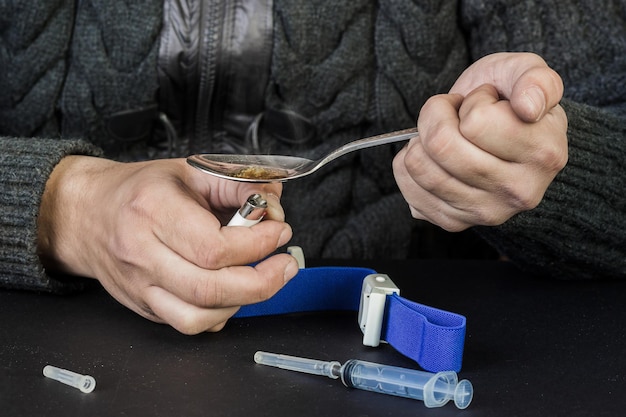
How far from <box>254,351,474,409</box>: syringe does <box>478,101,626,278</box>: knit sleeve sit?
0.30m

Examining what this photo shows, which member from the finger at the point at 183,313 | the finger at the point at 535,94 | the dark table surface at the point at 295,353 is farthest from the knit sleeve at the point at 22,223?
the finger at the point at 535,94

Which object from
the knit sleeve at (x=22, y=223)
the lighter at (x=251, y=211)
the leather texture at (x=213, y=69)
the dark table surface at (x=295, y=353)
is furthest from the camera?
the leather texture at (x=213, y=69)

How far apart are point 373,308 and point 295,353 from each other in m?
0.08

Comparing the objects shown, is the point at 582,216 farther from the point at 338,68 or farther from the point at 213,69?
the point at 213,69

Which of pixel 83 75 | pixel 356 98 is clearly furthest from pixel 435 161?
pixel 83 75

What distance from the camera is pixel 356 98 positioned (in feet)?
3.64

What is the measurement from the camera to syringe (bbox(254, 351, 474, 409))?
0.59m

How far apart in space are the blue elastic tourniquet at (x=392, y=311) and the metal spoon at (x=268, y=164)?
0.32 feet

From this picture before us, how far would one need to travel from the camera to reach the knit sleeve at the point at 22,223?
0.79m

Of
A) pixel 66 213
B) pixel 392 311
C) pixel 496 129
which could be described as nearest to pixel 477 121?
pixel 496 129

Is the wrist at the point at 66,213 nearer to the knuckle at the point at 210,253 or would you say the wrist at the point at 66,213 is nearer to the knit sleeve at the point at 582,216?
the knuckle at the point at 210,253

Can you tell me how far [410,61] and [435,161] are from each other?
1.56 feet

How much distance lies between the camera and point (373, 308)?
708 millimetres

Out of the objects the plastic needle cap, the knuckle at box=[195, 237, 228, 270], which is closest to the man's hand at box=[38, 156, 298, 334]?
the knuckle at box=[195, 237, 228, 270]
